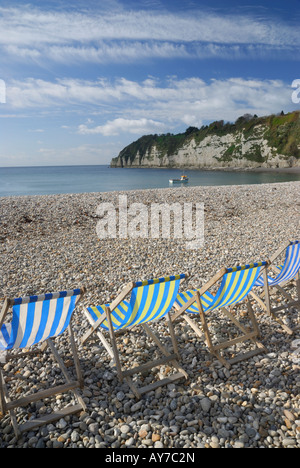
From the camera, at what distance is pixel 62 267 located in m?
6.70

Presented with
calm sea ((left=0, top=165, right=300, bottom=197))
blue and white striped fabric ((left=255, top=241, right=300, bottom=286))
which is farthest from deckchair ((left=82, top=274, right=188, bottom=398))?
calm sea ((left=0, top=165, right=300, bottom=197))

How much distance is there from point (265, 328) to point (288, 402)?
4.49 feet

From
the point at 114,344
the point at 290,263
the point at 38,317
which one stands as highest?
the point at 290,263

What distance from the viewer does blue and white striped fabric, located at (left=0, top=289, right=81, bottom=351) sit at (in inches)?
107

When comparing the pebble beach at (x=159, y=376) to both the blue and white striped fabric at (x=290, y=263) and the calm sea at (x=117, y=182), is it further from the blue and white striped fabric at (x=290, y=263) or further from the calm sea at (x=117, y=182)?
the calm sea at (x=117, y=182)

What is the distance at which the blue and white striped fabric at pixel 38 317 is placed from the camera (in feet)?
8.88

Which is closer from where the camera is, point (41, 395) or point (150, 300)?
point (41, 395)

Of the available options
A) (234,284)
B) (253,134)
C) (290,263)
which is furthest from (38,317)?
(253,134)

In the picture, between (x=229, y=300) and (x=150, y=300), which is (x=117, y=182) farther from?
(x=150, y=300)

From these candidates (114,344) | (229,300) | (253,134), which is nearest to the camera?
(114,344)

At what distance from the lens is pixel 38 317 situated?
284 centimetres
